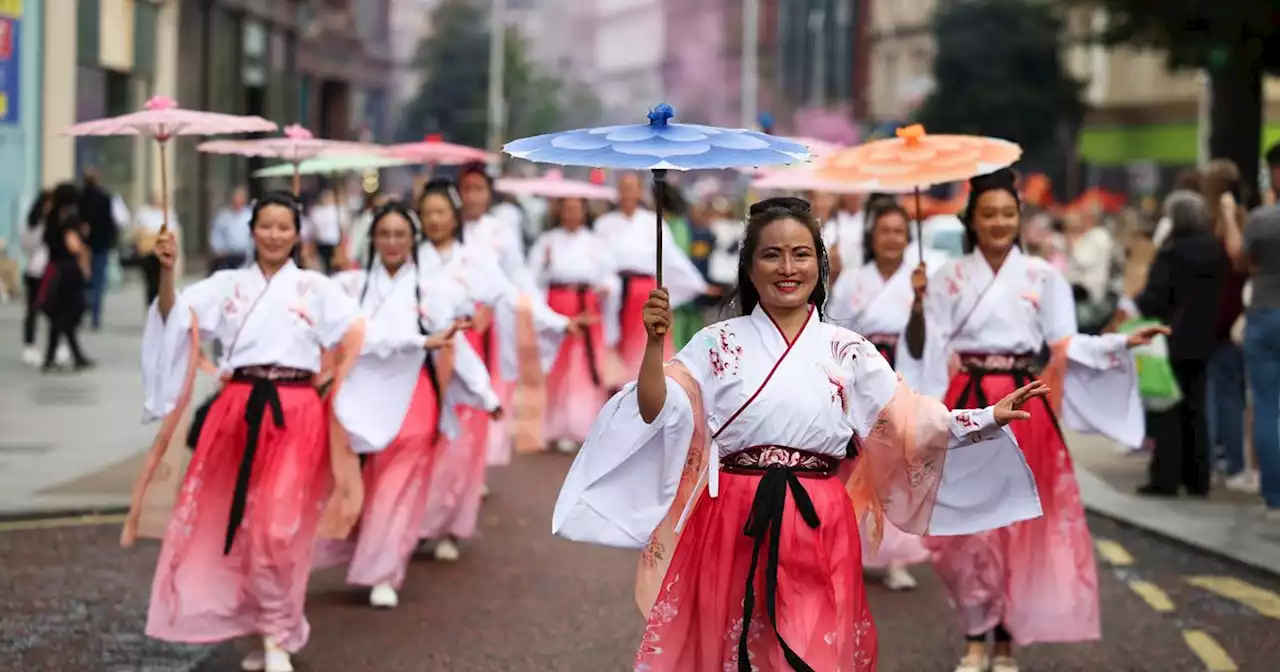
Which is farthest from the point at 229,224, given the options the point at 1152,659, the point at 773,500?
the point at 773,500

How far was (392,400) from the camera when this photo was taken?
29.5 feet

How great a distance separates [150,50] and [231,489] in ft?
93.8

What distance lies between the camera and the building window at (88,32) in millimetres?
30344

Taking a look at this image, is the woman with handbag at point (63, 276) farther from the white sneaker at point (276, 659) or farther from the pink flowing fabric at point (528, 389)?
the white sneaker at point (276, 659)

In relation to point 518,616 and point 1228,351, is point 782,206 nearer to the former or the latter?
point 518,616

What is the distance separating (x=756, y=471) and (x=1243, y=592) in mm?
4830

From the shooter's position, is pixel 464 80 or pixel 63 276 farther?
pixel 464 80

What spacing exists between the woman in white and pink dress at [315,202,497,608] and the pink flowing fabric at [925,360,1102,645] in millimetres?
2291

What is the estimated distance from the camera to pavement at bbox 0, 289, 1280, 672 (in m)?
7.96

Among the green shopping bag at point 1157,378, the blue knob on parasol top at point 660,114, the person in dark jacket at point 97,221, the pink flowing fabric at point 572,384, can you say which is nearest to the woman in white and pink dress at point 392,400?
the blue knob on parasol top at point 660,114

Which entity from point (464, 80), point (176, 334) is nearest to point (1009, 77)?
point (464, 80)

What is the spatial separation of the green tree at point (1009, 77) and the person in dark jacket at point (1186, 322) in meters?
45.4

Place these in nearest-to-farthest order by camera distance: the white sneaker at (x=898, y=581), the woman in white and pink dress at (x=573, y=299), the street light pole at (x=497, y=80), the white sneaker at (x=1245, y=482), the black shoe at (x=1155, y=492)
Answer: the white sneaker at (x=898, y=581), the black shoe at (x=1155, y=492), the white sneaker at (x=1245, y=482), the woman in white and pink dress at (x=573, y=299), the street light pole at (x=497, y=80)

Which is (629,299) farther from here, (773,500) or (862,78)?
(862,78)
